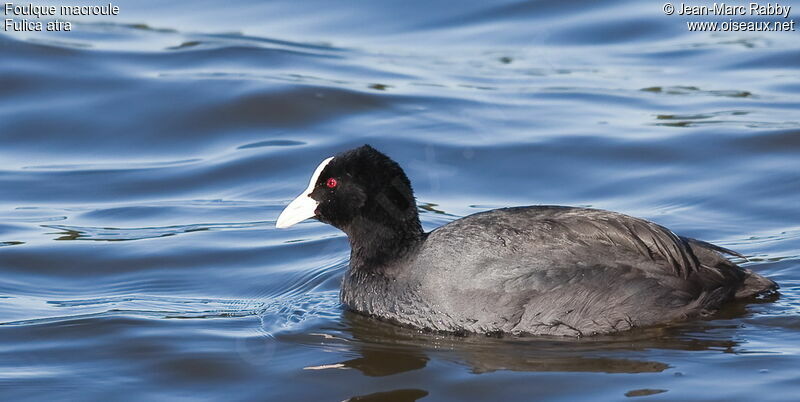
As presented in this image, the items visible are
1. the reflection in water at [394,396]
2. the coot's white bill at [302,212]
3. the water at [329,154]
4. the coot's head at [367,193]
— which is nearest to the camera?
the reflection in water at [394,396]

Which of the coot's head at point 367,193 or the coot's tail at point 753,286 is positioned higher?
the coot's head at point 367,193

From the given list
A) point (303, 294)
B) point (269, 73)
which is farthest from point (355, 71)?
point (303, 294)

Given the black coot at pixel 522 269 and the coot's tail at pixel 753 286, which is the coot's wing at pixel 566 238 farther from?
the coot's tail at pixel 753 286

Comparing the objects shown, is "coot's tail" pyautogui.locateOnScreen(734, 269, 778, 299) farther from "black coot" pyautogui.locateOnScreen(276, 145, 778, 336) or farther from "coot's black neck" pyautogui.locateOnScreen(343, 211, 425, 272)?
"coot's black neck" pyautogui.locateOnScreen(343, 211, 425, 272)

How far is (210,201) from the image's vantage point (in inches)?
412

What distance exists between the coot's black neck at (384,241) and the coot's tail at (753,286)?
1.90 metres

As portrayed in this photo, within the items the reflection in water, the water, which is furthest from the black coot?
the reflection in water

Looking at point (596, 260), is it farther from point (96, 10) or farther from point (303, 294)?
point (96, 10)

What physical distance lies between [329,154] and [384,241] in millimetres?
3705

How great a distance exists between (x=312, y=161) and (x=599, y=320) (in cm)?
465

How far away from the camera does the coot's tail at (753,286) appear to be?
766 cm

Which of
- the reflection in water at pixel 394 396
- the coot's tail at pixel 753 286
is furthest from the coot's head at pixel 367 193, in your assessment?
the coot's tail at pixel 753 286

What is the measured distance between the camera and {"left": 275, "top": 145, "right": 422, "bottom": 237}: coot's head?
7.81m

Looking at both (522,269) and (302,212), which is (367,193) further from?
(522,269)
